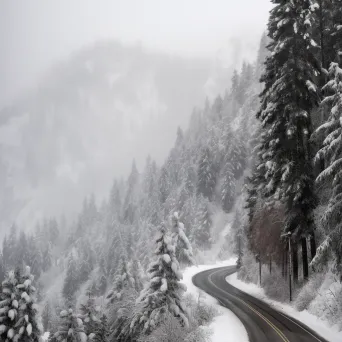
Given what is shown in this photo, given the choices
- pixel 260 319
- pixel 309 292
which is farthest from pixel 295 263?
pixel 260 319

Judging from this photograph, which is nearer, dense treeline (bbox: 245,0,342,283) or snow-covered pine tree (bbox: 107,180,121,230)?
dense treeline (bbox: 245,0,342,283)

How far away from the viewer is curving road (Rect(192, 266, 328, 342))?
19.8m

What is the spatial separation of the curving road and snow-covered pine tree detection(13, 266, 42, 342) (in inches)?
639

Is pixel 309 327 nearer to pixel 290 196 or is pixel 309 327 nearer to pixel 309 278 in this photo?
pixel 309 278

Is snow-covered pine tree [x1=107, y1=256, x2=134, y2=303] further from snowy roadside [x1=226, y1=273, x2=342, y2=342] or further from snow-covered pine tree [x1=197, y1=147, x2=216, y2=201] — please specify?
snow-covered pine tree [x1=197, y1=147, x2=216, y2=201]

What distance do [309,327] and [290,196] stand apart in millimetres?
8334

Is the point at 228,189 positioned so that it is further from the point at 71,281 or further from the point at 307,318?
the point at 307,318

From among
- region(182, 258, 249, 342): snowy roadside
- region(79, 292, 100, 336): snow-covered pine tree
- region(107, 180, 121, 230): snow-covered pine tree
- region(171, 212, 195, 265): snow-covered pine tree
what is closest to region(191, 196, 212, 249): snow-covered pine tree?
region(79, 292, 100, 336): snow-covered pine tree

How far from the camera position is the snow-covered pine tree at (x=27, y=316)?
2831 cm

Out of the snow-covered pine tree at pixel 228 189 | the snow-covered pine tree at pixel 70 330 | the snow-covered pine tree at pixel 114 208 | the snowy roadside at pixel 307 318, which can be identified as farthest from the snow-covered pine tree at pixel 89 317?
the snow-covered pine tree at pixel 114 208

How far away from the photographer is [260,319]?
79.0 ft

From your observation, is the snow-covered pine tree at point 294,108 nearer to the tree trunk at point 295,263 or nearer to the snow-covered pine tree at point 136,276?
the tree trunk at point 295,263

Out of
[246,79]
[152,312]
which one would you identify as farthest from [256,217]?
[246,79]

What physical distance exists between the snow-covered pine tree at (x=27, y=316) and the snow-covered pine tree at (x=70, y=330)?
90.2 inches
